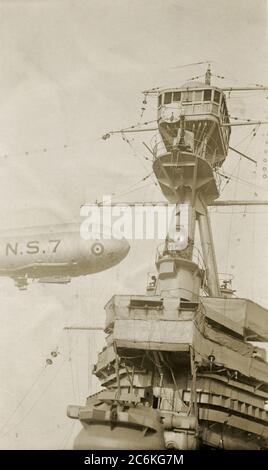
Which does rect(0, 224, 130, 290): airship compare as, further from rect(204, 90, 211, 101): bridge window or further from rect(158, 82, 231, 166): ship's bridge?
rect(204, 90, 211, 101): bridge window

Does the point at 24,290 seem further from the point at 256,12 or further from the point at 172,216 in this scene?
the point at 256,12

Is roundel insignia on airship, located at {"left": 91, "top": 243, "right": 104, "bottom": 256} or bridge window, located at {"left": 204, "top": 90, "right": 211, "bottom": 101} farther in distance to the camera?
roundel insignia on airship, located at {"left": 91, "top": 243, "right": 104, "bottom": 256}

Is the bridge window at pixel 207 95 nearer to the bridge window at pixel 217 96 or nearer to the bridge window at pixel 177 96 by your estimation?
the bridge window at pixel 217 96

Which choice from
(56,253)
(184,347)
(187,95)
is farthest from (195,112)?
(184,347)

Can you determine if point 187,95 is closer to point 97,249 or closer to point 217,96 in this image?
point 217,96

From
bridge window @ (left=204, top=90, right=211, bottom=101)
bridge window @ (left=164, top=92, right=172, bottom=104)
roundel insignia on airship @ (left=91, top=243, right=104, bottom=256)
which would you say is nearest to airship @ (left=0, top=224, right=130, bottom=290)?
roundel insignia on airship @ (left=91, top=243, right=104, bottom=256)

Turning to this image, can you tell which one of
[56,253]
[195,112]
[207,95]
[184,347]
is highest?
[207,95]
